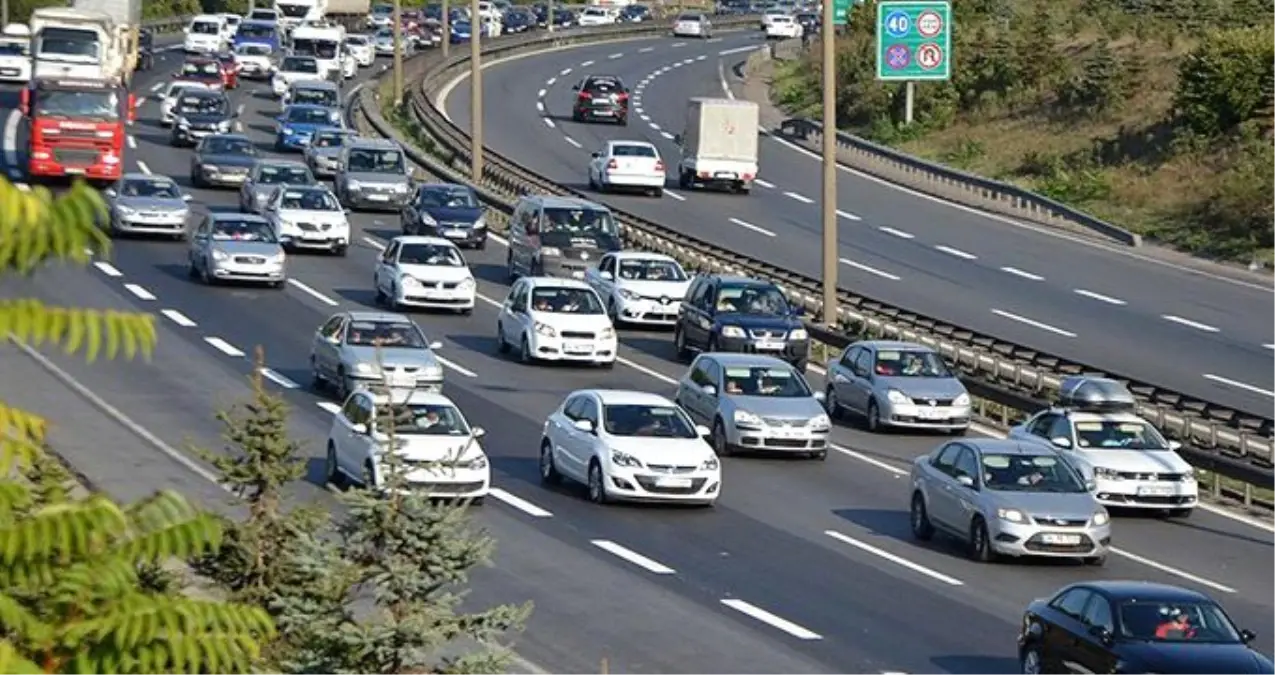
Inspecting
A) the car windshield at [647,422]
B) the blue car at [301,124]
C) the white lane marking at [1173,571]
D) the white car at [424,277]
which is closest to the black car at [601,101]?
the blue car at [301,124]

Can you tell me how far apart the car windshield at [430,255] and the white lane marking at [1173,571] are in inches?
784

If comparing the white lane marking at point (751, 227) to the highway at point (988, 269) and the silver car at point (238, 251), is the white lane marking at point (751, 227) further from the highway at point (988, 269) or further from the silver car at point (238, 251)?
the silver car at point (238, 251)

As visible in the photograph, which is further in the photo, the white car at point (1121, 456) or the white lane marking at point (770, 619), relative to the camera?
the white car at point (1121, 456)

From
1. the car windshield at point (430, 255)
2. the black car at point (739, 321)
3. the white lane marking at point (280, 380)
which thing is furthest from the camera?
the car windshield at point (430, 255)

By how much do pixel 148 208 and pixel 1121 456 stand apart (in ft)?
87.5

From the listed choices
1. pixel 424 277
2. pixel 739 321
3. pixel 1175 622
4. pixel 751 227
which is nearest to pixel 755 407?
pixel 739 321

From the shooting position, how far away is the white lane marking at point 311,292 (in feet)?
153

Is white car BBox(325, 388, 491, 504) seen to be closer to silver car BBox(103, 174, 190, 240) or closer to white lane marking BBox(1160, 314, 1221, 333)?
silver car BBox(103, 174, 190, 240)

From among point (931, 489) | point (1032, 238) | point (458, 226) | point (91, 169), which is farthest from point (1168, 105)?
point (931, 489)

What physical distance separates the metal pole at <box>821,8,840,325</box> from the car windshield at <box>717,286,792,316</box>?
96 centimetres

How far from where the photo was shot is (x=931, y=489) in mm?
28484

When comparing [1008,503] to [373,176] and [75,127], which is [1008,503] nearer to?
[75,127]

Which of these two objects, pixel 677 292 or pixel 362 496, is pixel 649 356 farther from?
pixel 362 496

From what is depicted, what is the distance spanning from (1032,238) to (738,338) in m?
22.5
